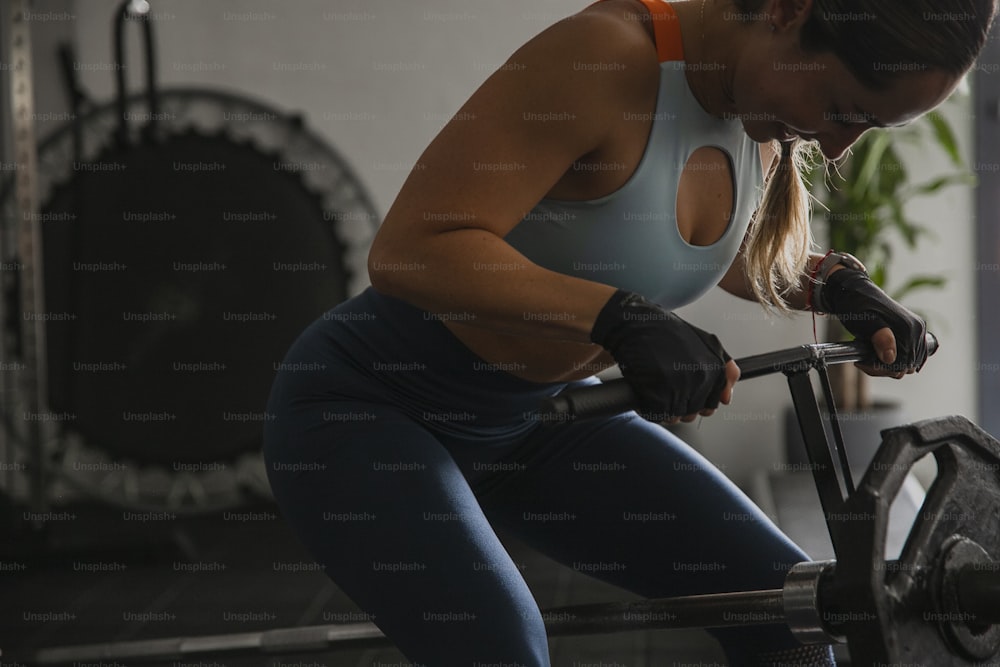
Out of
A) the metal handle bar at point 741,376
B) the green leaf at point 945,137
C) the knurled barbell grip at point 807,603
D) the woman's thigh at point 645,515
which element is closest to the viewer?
the metal handle bar at point 741,376

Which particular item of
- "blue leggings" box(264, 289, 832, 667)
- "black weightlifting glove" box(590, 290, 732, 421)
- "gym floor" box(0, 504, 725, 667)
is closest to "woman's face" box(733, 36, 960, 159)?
"black weightlifting glove" box(590, 290, 732, 421)

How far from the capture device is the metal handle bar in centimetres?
79

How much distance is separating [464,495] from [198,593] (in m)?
2.07

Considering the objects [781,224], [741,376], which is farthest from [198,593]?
[741,376]

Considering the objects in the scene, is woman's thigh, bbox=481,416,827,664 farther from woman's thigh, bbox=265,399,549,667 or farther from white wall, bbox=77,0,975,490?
white wall, bbox=77,0,975,490

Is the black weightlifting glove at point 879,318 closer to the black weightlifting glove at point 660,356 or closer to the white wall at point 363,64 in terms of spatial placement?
the black weightlifting glove at point 660,356

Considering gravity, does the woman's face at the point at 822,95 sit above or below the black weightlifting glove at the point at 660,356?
above

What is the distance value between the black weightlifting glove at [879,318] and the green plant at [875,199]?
84.6 inches

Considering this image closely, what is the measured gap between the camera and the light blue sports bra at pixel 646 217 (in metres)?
0.95

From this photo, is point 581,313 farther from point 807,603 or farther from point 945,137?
point 945,137

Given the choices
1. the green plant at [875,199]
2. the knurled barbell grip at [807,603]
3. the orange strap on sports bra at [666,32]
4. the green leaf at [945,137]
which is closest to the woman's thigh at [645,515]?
the knurled barbell grip at [807,603]

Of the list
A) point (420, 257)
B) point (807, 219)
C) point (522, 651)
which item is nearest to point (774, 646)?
point (522, 651)

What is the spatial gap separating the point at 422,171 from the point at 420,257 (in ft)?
0.26

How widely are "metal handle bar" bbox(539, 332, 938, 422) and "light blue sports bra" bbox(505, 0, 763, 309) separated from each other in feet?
0.45
